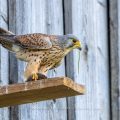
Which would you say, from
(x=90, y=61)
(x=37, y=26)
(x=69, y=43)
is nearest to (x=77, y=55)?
(x=90, y=61)

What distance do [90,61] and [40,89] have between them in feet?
4.62

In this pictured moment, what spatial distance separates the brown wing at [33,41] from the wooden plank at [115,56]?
4.26 ft

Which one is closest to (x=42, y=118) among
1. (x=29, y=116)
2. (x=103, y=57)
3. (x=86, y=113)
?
(x=29, y=116)

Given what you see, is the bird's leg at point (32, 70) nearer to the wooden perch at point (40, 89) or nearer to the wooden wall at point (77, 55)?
the wooden perch at point (40, 89)

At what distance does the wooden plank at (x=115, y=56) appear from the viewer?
5469 millimetres

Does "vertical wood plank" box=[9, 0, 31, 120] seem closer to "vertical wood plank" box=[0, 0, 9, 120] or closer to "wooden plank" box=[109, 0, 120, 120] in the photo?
"vertical wood plank" box=[0, 0, 9, 120]

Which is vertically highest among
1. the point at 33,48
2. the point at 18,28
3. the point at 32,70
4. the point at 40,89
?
the point at 18,28

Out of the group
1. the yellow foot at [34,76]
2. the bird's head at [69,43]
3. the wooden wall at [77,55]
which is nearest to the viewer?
the yellow foot at [34,76]

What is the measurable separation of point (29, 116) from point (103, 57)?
0.99 m

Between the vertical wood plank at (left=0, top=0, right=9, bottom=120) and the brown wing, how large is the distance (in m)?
0.37

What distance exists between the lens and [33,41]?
4.25 m

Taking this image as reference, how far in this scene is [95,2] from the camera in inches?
211

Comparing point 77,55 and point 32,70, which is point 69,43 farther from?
point 77,55

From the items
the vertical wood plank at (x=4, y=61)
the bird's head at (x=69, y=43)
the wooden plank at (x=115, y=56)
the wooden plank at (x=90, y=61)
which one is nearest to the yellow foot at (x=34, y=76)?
the bird's head at (x=69, y=43)
